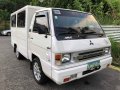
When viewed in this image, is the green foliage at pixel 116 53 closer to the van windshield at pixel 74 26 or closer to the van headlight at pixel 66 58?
the van windshield at pixel 74 26

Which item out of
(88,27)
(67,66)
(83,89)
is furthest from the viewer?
(88,27)

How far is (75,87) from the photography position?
4258mm

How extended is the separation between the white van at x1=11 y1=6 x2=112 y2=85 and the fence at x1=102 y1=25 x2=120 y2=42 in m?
4.22

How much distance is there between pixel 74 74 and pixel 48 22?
1.31 meters

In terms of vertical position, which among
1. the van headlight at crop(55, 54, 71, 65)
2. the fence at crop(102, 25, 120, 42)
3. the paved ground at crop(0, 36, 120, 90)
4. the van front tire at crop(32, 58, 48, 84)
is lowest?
the paved ground at crop(0, 36, 120, 90)

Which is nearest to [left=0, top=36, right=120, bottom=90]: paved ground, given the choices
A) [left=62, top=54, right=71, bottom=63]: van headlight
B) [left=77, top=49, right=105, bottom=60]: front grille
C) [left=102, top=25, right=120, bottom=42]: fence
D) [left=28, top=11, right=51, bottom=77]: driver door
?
[left=28, top=11, right=51, bottom=77]: driver door

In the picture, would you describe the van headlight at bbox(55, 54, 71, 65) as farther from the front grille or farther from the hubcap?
the hubcap

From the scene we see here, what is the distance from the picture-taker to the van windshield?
12.5 ft

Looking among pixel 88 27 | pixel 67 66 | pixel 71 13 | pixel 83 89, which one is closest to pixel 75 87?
pixel 83 89

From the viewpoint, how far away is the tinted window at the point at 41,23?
4022 millimetres

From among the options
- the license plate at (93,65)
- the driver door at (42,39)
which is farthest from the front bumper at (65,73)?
the driver door at (42,39)

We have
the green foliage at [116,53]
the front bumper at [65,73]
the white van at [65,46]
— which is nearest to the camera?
the front bumper at [65,73]

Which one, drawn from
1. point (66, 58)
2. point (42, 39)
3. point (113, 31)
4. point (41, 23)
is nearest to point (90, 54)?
point (66, 58)

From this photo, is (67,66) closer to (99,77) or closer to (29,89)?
(29,89)
